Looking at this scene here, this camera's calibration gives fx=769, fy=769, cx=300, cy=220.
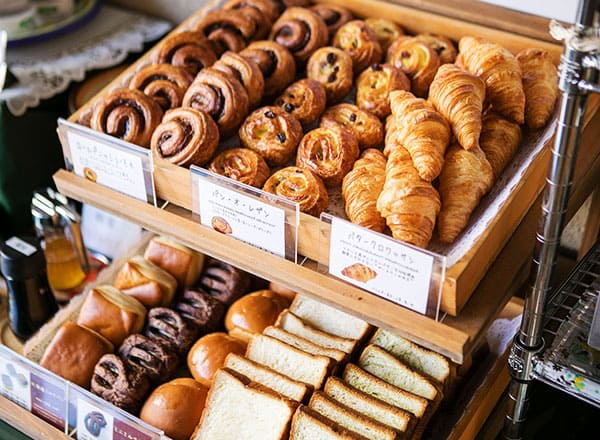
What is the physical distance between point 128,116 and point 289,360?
1.79 ft

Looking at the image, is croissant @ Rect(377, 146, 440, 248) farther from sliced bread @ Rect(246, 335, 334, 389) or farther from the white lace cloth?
the white lace cloth

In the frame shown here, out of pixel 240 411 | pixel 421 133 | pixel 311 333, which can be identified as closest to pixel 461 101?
pixel 421 133

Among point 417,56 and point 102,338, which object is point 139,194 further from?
point 417,56

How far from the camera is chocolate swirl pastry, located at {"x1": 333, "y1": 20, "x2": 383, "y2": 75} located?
1.52 m

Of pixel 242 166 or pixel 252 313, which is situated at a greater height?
pixel 242 166

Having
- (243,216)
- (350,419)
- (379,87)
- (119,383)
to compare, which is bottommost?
(119,383)

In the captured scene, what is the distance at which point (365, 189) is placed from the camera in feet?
4.02

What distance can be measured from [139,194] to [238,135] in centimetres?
22

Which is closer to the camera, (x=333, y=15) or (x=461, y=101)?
(x=461, y=101)

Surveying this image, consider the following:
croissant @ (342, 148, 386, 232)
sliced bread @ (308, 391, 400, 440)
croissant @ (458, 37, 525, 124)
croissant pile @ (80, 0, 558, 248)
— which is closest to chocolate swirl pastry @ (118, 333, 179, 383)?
sliced bread @ (308, 391, 400, 440)

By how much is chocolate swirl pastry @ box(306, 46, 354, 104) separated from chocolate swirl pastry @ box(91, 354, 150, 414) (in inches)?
26.0

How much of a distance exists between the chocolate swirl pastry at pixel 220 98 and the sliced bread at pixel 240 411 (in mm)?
463

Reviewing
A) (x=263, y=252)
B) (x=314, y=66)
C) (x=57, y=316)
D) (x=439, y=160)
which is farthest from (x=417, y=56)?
(x=57, y=316)

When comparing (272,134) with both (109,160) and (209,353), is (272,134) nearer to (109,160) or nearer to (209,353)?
(109,160)
